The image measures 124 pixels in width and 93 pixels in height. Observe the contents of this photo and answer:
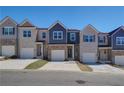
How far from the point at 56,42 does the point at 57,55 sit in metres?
2.47

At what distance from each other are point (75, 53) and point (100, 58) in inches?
223

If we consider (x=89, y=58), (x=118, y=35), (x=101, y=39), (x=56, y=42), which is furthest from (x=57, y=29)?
(x=118, y=35)

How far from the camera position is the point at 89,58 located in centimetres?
4066

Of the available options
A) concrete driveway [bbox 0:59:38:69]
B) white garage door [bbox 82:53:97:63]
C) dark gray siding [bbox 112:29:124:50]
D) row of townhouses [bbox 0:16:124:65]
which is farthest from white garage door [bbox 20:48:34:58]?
dark gray siding [bbox 112:29:124:50]

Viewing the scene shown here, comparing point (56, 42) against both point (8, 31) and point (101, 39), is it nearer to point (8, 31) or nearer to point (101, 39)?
point (8, 31)

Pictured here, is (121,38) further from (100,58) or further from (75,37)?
(75,37)

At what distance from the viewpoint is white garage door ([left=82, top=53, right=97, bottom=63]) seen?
4066cm

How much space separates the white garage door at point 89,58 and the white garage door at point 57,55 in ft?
13.6

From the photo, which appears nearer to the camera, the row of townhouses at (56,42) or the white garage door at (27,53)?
the row of townhouses at (56,42)

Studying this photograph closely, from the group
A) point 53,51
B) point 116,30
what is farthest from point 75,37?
point 116,30

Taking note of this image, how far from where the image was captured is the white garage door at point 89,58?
40.7m

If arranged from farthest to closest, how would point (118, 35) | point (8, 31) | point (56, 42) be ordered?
point (118, 35)
point (56, 42)
point (8, 31)

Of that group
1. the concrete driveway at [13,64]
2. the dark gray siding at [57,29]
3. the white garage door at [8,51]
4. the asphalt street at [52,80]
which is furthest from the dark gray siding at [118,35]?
the asphalt street at [52,80]

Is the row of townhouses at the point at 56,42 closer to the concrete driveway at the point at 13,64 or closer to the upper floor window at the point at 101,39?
the upper floor window at the point at 101,39
